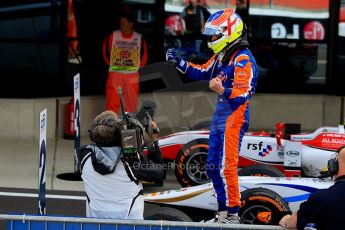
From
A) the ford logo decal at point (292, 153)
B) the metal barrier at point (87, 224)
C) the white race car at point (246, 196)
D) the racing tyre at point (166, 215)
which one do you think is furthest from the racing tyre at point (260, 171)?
the metal barrier at point (87, 224)

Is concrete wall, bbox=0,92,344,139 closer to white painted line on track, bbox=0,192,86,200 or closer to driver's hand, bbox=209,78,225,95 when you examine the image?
white painted line on track, bbox=0,192,86,200

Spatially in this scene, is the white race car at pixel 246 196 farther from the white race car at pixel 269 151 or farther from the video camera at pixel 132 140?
the video camera at pixel 132 140

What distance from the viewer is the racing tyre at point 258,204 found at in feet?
25.6

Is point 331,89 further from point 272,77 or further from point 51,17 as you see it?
point 51,17

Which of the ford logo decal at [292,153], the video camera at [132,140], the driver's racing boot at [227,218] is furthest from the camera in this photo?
the ford logo decal at [292,153]

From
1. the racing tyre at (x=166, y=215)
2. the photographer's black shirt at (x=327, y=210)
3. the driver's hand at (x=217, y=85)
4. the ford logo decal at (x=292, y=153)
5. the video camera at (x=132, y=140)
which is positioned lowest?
the racing tyre at (x=166, y=215)

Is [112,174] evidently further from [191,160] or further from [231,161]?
[191,160]

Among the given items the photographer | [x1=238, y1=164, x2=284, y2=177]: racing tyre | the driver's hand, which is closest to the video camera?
the photographer

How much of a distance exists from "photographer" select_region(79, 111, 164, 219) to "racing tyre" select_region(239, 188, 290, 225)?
1.66m

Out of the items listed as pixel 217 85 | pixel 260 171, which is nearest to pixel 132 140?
pixel 217 85

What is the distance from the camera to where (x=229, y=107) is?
7930 mm

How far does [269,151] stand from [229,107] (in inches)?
85.4

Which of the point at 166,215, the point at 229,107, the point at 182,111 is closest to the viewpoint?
the point at 166,215

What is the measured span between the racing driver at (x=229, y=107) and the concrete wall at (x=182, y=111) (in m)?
3.86
